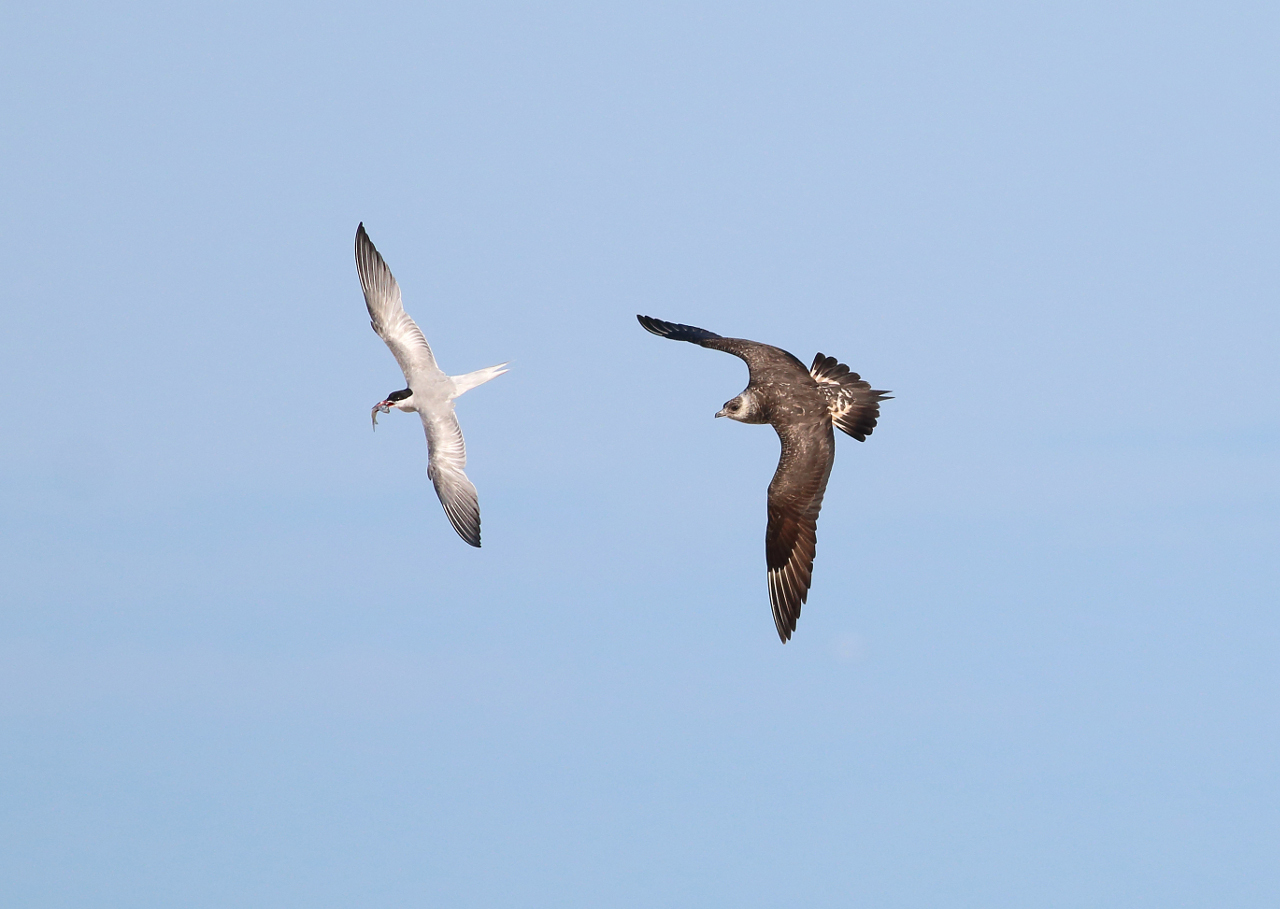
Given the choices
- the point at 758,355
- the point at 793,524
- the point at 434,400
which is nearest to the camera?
the point at 793,524

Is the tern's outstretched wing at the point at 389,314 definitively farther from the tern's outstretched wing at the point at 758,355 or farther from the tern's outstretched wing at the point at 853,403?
the tern's outstretched wing at the point at 853,403

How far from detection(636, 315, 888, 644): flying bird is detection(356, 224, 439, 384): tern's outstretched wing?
18.3ft

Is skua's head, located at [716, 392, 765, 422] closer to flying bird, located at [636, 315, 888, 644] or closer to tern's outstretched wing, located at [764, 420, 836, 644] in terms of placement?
flying bird, located at [636, 315, 888, 644]

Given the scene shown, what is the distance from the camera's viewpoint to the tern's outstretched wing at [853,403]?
36688 millimetres

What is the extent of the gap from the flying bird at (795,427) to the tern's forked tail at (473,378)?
14.3ft

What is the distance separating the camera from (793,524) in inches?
1399

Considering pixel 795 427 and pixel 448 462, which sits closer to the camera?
pixel 795 427

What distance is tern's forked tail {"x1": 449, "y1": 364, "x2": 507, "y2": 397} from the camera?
37000 mm

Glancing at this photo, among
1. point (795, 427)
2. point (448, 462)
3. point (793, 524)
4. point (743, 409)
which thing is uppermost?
point (743, 409)

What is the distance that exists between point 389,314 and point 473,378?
2245mm

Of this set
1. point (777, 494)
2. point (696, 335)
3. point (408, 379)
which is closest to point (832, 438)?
point (777, 494)

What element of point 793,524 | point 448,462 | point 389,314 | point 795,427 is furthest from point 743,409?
point 389,314

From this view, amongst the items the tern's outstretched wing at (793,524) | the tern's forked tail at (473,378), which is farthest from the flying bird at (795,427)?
the tern's forked tail at (473,378)

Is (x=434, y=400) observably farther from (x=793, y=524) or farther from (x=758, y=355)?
(x=793, y=524)
